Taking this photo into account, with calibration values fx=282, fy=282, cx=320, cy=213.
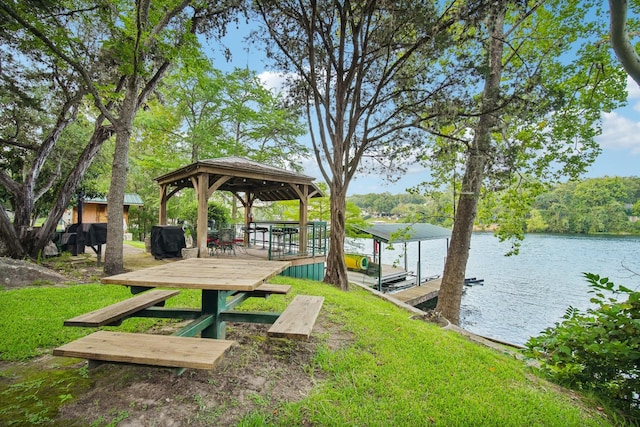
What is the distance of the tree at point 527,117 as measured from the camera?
6.78 m

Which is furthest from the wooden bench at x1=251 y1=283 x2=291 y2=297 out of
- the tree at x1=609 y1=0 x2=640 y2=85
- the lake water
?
the tree at x1=609 y1=0 x2=640 y2=85

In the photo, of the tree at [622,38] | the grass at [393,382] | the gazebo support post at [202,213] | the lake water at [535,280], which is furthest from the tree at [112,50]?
the lake water at [535,280]

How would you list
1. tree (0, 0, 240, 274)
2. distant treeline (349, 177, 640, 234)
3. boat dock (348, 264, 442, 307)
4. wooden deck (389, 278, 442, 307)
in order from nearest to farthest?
tree (0, 0, 240, 274)
wooden deck (389, 278, 442, 307)
boat dock (348, 264, 442, 307)
distant treeline (349, 177, 640, 234)

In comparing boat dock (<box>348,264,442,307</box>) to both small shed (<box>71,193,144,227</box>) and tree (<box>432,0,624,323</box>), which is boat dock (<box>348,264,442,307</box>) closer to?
tree (<box>432,0,624,323</box>)

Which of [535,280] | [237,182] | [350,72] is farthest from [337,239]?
[535,280]

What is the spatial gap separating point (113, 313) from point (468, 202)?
802 cm

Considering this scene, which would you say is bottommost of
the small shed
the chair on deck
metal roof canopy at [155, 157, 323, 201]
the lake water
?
the lake water

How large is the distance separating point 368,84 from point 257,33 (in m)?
3.37

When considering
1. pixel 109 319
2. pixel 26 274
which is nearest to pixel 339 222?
pixel 109 319

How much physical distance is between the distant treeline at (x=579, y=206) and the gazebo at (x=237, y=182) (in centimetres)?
701

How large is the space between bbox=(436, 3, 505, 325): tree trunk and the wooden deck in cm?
345

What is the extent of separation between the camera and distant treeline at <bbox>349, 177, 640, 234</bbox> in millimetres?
20672

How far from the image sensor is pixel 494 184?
7648 mm

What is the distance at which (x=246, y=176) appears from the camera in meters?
8.04
